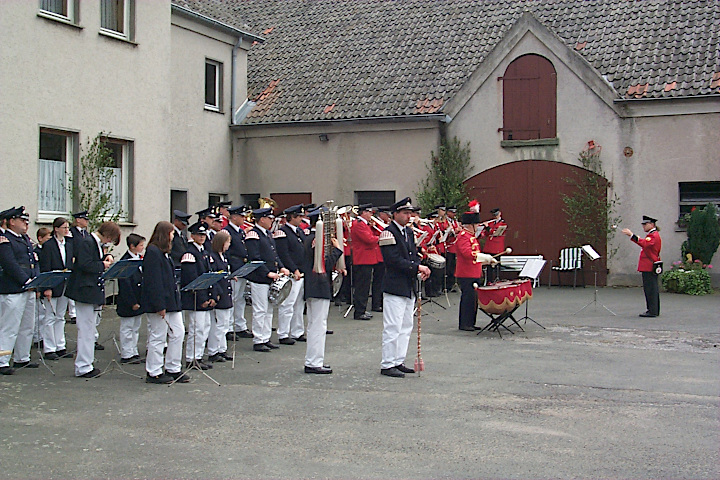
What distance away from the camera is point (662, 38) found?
23344 mm

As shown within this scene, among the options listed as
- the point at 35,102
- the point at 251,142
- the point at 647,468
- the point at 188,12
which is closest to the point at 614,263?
the point at 251,142

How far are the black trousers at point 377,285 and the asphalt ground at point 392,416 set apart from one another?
4070 millimetres

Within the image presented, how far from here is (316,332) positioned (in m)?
10.5

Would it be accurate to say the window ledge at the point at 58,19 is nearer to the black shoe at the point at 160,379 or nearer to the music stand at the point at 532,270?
the black shoe at the point at 160,379

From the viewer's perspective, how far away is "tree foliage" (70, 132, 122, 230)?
17609mm

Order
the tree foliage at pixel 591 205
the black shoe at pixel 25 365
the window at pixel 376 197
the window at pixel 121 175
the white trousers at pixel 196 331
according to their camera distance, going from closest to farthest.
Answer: the white trousers at pixel 196 331
the black shoe at pixel 25 365
the window at pixel 121 175
the tree foliage at pixel 591 205
the window at pixel 376 197

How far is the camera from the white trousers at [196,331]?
10.7 meters

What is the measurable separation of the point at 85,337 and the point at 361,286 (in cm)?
685

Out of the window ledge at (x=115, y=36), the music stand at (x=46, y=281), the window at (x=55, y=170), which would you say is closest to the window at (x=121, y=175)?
the window at (x=55, y=170)

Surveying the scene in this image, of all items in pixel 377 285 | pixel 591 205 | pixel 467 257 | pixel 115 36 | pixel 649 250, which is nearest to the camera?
pixel 467 257

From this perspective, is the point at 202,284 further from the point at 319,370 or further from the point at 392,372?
the point at 392,372

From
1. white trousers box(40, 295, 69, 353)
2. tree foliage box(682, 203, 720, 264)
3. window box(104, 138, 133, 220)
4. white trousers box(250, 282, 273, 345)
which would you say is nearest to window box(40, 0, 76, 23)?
window box(104, 138, 133, 220)

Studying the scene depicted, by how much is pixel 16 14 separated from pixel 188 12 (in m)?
7.30

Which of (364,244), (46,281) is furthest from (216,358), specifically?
(364,244)
